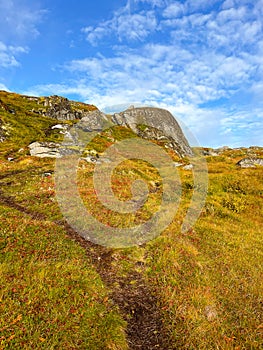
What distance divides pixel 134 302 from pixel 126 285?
46.7 inches

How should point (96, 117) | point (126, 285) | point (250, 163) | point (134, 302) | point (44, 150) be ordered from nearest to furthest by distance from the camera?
1. point (134, 302)
2. point (126, 285)
3. point (44, 150)
4. point (250, 163)
5. point (96, 117)

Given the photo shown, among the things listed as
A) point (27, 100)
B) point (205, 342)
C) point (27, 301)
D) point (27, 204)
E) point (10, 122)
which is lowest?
point (205, 342)

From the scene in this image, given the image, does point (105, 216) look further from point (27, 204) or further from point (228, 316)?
point (228, 316)

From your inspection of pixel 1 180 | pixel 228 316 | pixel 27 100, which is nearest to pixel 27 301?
pixel 228 316

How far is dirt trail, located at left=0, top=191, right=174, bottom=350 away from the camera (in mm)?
8500

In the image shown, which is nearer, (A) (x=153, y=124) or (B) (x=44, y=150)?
(B) (x=44, y=150)

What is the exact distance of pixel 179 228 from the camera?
60.1 feet

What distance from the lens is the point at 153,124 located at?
335 feet

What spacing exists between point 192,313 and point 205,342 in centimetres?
127

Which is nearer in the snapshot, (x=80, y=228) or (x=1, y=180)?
(x=80, y=228)

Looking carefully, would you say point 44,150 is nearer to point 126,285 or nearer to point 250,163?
point 126,285

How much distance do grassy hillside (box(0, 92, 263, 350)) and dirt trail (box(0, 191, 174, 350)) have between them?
4 centimetres

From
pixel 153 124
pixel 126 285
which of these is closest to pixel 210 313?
pixel 126 285

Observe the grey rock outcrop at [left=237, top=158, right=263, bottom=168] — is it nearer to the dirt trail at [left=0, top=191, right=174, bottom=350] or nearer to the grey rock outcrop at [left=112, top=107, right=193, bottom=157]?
the dirt trail at [left=0, top=191, right=174, bottom=350]
